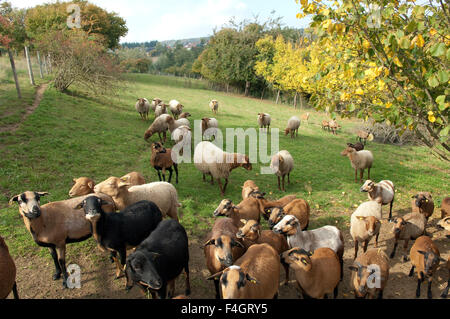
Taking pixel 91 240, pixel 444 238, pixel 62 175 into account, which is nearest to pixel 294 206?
pixel 444 238

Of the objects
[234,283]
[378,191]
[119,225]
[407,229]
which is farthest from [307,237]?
[119,225]

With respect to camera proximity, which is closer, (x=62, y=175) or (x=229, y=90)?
(x=62, y=175)

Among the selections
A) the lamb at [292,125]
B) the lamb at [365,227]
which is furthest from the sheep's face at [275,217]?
the lamb at [292,125]

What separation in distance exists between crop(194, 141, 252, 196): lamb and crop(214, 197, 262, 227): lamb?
2.60m

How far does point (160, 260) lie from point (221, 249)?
1026 millimetres

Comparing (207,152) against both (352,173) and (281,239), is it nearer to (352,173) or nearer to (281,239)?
(281,239)

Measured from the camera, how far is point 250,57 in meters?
44.9

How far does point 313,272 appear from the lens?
4.82m

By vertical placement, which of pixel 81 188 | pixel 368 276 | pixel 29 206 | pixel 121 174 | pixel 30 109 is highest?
pixel 30 109

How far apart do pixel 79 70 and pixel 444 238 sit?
2103 centimetres

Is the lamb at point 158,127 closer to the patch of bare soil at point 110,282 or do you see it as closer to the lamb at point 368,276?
the patch of bare soil at point 110,282

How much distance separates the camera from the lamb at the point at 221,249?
4.71 m

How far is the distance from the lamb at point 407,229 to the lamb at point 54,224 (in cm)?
641

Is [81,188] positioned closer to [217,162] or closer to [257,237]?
[257,237]
